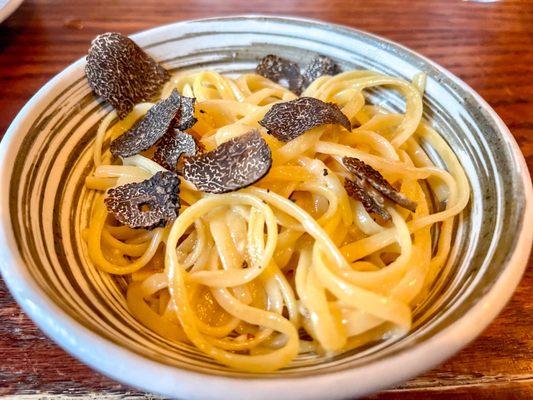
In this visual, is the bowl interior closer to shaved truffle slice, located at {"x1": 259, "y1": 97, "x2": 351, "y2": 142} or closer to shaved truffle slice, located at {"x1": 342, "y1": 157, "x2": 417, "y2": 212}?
shaved truffle slice, located at {"x1": 342, "y1": 157, "x2": 417, "y2": 212}

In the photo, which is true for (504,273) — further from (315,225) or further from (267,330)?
(267,330)

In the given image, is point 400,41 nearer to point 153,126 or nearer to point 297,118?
point 297,118

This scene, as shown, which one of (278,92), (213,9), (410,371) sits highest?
(213,9)

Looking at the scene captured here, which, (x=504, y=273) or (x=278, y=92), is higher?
(x=278, y=92)

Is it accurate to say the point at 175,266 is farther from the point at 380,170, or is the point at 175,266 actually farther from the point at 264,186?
the point at 380,170

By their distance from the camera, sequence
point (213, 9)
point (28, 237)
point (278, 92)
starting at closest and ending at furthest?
point (28, 237), point (278, 92), point (213, 9)

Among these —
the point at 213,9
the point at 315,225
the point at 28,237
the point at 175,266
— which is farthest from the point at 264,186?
the point at 213,9

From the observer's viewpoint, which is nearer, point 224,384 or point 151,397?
point 224,384

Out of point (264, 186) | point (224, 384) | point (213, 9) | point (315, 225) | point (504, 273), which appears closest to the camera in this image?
point (224, 384)
